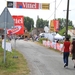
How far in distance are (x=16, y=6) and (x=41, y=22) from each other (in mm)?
114208

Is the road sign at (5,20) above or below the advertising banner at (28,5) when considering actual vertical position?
below

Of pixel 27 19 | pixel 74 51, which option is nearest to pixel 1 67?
pixel 74 51

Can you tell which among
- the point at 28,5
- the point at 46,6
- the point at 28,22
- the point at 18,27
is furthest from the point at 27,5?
the point at 28,22

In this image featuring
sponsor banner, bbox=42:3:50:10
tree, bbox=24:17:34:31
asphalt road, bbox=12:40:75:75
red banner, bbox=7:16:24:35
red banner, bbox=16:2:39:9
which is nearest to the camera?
asphalt road, bbox=12:40:75:75

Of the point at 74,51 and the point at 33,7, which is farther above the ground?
the point at 33,7

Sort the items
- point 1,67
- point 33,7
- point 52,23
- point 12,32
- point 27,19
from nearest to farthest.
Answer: point 1,67 → point 12,32 → point 33,7 → point 52,23 → point 27,19

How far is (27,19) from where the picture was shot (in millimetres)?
145250

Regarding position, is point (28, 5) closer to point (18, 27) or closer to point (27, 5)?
point (27, 5)

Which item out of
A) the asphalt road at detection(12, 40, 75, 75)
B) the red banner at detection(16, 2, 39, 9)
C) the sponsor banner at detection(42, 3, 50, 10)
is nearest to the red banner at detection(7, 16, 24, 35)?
the red banner at detection(16, 2, 39, 9)

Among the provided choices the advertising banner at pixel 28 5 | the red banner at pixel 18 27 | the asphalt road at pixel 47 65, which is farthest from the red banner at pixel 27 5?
the asphalt road at pixel 47 65

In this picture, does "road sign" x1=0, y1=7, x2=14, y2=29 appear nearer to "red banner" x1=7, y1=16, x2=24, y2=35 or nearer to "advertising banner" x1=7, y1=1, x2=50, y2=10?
"red banner" x1=7, y1=16, x2=24, y2=35

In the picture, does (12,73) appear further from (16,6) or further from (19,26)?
(16,6)

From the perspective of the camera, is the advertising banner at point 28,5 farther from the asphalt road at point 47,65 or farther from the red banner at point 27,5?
the asphalt road at point 47,65

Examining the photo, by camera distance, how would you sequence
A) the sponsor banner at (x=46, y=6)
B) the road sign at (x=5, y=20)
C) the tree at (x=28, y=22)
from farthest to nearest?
the tree at (x=28, y=22)
the sponsor banner at (x=46, y=6)
the road sign at (x=5, y=20)
